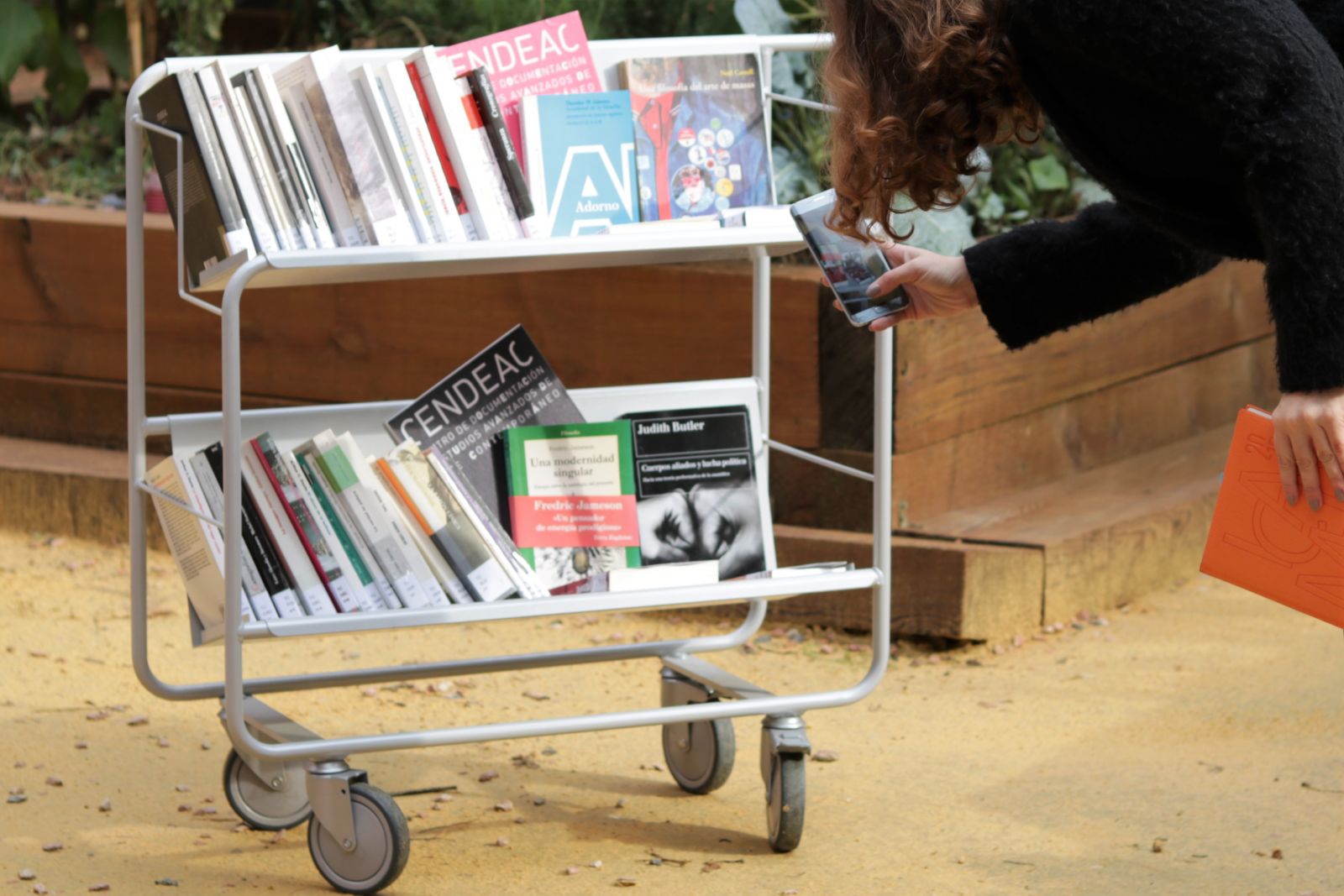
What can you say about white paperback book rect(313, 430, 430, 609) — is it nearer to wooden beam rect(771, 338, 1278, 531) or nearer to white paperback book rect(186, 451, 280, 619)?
white paperback book rect(186, 451, 280, 619)

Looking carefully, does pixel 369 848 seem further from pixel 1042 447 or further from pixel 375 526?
pixel 1042 447

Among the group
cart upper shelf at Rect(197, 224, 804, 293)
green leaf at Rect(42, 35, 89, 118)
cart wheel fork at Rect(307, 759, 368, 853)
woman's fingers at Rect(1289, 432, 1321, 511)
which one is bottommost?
cart wheel fork at Rect(307, 759, 368, 853)

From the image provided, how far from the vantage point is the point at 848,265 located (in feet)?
6.71

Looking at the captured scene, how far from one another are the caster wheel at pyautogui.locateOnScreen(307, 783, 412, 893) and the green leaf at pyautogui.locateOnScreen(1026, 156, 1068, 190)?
2479mm

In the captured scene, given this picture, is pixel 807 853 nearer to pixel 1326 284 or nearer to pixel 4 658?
pixel 1326 284

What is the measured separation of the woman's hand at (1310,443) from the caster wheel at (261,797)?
55.8 inches

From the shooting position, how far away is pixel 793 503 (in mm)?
3482

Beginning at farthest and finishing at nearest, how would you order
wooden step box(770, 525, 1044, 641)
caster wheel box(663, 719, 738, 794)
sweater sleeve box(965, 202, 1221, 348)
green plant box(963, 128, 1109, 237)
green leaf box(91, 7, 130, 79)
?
green leaf box(91, 7, 130, 79), green plant box(963, 128, 1109, 237), wooden step box(770, 525, 1044, 641), caster wheel box(663, 719, 738, 794), sweater sleeve box(965, 202, 1221, 348)

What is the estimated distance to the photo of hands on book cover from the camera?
2.17 m

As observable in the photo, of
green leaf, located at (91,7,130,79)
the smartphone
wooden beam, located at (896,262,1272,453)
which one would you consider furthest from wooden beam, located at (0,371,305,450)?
the smartphone

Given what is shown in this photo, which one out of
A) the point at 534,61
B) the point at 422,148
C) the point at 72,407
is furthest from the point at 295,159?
the point at 72,407

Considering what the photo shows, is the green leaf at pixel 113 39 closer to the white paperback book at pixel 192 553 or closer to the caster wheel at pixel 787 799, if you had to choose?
the white paperback book at pixel 192 553

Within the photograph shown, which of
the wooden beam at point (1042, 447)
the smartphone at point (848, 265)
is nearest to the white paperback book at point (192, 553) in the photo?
the smartphone at point (848, 265)

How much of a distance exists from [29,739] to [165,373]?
1463 mm
